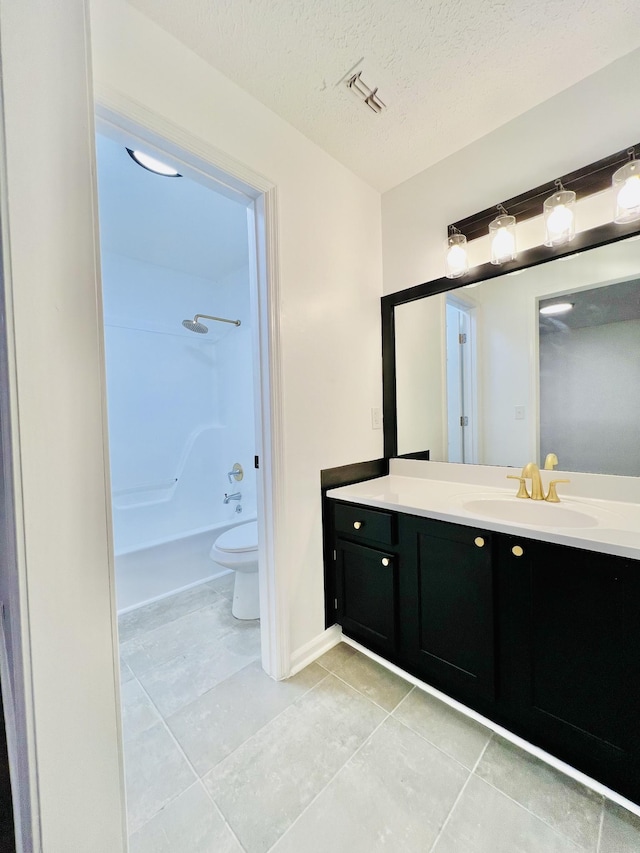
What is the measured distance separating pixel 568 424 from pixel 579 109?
1.25 meters

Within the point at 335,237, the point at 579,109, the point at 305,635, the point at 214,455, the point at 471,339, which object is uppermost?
the point at 579,109

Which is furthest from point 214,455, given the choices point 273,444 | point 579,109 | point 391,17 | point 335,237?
point 579,109

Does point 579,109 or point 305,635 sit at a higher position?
point 579,109

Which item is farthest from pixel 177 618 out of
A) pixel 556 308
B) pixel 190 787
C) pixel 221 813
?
pixel 556 308

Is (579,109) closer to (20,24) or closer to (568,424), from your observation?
(568,424)

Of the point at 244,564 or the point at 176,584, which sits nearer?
the point at 244,564

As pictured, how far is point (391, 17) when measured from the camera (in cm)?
107

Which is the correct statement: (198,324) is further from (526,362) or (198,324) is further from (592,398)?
(592,398)

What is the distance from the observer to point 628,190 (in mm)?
1167

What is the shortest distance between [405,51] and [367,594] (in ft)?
7.08

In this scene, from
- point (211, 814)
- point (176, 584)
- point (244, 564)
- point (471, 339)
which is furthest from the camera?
point (176, 584)

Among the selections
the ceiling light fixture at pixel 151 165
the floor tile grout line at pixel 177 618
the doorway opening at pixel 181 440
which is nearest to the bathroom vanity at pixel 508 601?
the doorway opening at pixel 181 440

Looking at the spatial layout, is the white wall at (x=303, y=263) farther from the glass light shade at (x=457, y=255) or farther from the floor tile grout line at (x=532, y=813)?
the floor tile grout line at (x=532, y=813)

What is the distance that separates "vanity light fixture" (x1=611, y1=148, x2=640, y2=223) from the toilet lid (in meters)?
2.19
